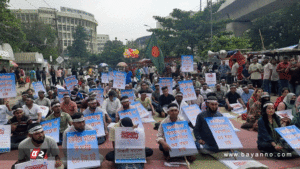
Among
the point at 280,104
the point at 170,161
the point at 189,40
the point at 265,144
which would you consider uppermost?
the point at 189,40

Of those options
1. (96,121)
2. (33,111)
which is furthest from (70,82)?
(96,121)

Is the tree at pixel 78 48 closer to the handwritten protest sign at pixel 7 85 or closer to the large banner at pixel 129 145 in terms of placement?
the handwritten protest sign at pixel 7 85

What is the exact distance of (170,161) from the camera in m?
Answer: 4.72

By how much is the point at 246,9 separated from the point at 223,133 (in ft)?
104

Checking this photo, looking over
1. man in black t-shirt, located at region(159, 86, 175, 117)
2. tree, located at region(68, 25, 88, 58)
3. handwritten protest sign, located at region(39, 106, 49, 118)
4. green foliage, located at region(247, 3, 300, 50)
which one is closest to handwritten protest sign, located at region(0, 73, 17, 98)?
handwritten protest sign, located at region(39, 106, 49, 118)

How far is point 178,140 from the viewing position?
4.50 meters

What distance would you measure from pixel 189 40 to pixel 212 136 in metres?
23.1

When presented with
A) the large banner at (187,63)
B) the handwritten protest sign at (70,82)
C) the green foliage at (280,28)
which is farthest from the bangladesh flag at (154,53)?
the green foliage at (280,28)

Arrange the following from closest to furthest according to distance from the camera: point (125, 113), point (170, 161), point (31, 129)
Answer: point (31, 129), point (170, 161), point (125, 113)

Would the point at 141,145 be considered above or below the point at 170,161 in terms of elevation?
above

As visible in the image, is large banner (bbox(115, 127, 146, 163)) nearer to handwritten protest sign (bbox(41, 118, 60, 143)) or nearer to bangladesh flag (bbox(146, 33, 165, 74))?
handwritten protest sign (bbox(41, 118, 60, 143))

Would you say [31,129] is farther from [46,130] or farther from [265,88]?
[265,88]

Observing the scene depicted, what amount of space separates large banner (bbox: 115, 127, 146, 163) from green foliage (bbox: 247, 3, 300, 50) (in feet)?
93.7

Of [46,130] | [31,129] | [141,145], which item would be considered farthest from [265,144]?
[46,130]
